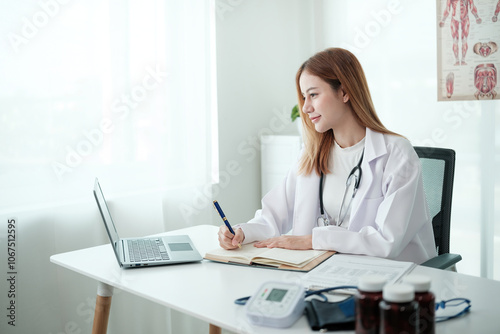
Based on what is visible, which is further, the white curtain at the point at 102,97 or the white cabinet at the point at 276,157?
the white cabinet at the point at 276,157

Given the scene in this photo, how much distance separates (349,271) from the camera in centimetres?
147

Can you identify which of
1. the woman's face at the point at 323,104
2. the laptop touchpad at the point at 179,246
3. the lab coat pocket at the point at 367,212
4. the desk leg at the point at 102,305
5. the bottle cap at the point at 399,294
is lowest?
the desk leg at the point at 102,305

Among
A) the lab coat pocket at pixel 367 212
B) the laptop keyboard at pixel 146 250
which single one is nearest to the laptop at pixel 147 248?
the laptop keyboard at pixel 146 250

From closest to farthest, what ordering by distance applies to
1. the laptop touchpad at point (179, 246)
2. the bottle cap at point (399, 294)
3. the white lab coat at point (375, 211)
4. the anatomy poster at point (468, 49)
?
the bottle cap at point (399, 294) → the white lab coat at point (375, 211) → the laptop touchpad at point (179, 246) → the anatomy poster at point (468, 49)

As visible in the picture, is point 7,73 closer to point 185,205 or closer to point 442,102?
point 185,205

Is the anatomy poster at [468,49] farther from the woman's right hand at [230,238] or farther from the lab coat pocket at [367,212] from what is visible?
the woman's right hand at [230,238]

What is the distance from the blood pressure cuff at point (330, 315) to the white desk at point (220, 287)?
0.02 metres

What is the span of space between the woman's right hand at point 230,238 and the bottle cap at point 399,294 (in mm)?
871

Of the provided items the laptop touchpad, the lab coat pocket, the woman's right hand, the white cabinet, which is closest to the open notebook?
the woman's right hand

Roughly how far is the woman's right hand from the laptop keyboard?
7.5 inches

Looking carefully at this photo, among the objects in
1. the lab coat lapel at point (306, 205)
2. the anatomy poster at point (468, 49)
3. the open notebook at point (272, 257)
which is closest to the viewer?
the open notebook at point (272, 257)

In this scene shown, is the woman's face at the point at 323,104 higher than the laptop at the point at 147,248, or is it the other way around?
the woman's face at the point at 323,104

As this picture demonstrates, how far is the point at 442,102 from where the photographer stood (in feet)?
10.4

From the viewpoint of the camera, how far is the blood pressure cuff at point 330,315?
3.72 ft
